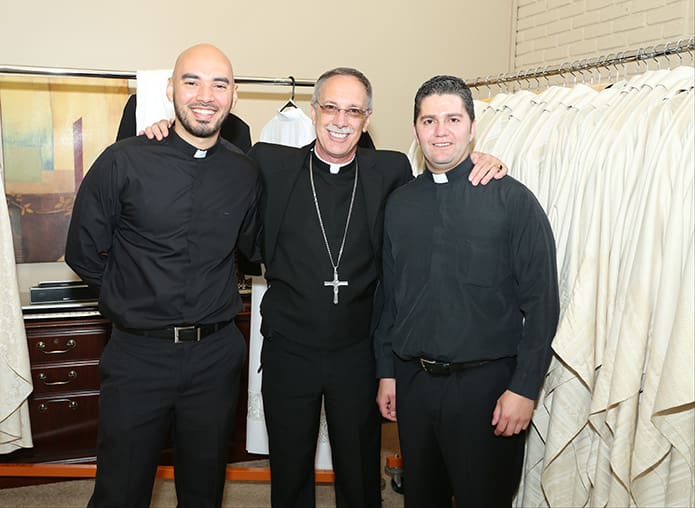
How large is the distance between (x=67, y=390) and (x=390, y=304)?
194 centimetres

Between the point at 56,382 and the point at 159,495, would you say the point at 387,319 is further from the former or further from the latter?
the point at 56,382

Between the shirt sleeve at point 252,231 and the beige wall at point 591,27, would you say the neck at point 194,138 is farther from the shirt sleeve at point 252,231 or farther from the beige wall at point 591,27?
the beige wall at point 591,27

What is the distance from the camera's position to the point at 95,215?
221cm

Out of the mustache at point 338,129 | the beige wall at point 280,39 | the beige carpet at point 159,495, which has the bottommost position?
the beige carpet at point 159,495

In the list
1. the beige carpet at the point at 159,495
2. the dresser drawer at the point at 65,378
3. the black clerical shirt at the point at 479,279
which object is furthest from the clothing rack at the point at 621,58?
the dresser drawer at the point at 65,378

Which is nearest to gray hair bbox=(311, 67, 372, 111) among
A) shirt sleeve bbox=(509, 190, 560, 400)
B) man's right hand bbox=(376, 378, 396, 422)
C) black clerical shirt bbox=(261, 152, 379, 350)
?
black clerical shirt bbox=(261, 152, 379, 350)

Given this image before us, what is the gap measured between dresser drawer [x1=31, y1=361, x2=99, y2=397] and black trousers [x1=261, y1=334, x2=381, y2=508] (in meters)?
1.39

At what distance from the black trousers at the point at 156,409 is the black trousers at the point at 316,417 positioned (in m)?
0.17

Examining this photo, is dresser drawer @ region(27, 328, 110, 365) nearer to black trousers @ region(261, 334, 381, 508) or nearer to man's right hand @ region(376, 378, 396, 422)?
black trousers @ region(261, 334, 381, 508)

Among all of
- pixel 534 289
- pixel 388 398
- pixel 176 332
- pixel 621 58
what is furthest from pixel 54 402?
pixel 621 58

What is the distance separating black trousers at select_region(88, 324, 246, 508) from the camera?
7.20ft

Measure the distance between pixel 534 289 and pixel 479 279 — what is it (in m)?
0.17

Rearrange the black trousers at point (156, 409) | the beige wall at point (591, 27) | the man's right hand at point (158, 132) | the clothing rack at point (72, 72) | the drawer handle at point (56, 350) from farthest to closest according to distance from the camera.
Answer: the beige wall at point (591, 27) → the drawer handle at point (56, 350) → the clothing rack at point (72, 72) → the man's right hand at point (158, 132) → the black trousers at point (156, 409)

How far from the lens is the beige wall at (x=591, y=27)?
11.3ft
